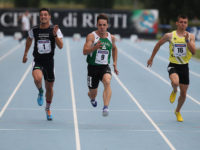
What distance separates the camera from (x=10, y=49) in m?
28.2

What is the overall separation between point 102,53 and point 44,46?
1.04 meters

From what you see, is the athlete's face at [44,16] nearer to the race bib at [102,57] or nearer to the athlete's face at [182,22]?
the race bib at [102,57]

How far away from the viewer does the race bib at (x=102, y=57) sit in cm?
917

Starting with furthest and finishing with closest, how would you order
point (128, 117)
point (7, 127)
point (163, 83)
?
point (163, 83)
point (128, 117)
point (7, 127)

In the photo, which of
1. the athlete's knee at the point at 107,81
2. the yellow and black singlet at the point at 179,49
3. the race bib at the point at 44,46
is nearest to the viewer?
the athlete's knee at the point at 107,81

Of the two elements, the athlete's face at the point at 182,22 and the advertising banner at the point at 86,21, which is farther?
the advertising banner at the point at 86,21

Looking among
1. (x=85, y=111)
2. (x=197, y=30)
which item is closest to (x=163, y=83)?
(x=85, y=111)

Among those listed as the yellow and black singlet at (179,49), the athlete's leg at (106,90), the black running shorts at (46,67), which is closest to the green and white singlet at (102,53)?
the athlete's leg at (106,90)

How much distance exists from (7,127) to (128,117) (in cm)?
252

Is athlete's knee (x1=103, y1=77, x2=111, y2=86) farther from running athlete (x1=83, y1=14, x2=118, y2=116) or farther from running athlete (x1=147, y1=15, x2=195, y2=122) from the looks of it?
running athlete (x1=147, y1=15, x2=195, y2=122)

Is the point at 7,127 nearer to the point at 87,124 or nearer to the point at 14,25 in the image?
the point at 87,124

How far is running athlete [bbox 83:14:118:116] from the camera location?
8969 millimetres

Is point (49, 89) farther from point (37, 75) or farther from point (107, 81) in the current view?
point (107, 81)

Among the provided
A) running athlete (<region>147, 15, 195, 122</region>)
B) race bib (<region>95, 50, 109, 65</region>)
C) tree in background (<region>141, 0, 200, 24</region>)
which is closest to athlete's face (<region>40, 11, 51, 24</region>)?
race bib (<region>95, 50, 109, 65</region>)
